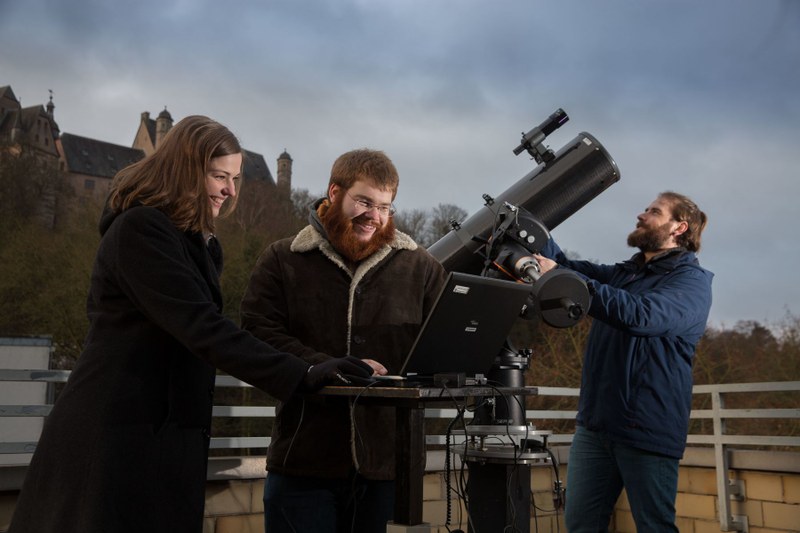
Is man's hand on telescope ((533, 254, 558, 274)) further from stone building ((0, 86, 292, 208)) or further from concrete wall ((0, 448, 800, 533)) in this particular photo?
stone building ((0, 86, 292, 208))

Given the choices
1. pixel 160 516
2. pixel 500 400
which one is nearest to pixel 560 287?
pixel 500 400

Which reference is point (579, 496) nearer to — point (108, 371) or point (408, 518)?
point (408, 518)

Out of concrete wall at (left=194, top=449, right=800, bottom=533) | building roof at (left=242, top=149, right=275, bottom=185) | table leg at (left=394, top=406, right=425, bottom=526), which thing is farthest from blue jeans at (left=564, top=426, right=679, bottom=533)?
building roof at (left=242, top=149, right=275, bottom=185)

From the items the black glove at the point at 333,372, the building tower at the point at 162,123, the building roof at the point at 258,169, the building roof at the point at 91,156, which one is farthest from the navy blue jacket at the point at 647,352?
the building tower at the point at 162,123

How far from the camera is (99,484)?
173 centimetres

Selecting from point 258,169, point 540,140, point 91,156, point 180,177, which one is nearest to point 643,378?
point 540,140

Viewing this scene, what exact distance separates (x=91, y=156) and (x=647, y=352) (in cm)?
6718

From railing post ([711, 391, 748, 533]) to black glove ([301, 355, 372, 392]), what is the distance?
4315 millimetres

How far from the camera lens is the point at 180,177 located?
2004 millimetres

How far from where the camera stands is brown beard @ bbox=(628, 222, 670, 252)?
143 inches

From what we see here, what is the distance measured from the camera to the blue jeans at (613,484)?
10.5 feet

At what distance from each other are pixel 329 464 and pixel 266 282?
650mm

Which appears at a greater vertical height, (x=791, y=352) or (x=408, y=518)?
(x=791, y=352)

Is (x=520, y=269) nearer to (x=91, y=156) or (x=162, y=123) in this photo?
(x=91, y=156)
